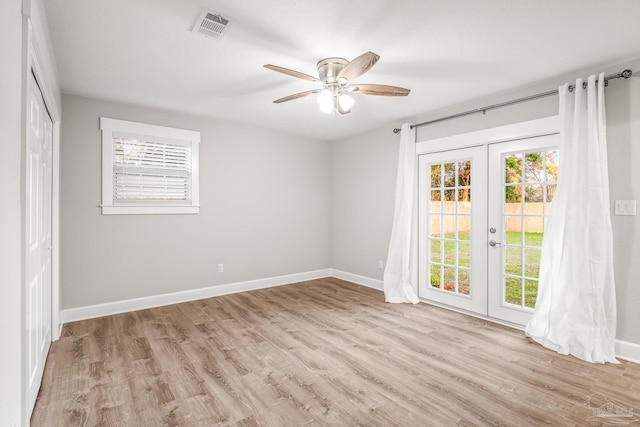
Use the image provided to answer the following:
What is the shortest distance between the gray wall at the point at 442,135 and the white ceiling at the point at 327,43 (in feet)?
0.89

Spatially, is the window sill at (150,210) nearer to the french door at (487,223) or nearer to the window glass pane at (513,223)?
the french door at (487,223)

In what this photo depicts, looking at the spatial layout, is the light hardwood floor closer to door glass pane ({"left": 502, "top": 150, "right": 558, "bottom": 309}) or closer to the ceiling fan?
door glass pane ({"left": 502, "top": 150, "right": 558, "bottom": 309})

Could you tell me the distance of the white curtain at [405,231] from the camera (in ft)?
14.4

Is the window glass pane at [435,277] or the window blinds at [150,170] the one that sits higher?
the window blinds at [150,170]

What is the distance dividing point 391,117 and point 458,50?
1.89 metres

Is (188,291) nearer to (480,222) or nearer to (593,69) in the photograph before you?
(480,222)

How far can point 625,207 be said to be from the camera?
9.04 ft

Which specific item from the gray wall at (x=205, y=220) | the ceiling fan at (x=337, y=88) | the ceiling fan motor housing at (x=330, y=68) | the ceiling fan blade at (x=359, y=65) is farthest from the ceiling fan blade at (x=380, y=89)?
the gray wall at (x=205, y=220)

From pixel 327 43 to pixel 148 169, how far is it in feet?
9.40

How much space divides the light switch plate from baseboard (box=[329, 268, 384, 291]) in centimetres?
297

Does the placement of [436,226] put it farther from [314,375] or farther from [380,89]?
[314,375]

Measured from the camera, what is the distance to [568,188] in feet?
9.76

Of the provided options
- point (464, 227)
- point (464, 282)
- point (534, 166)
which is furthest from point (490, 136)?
point (464, 282)

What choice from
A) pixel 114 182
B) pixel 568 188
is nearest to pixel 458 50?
pixel 568 188
